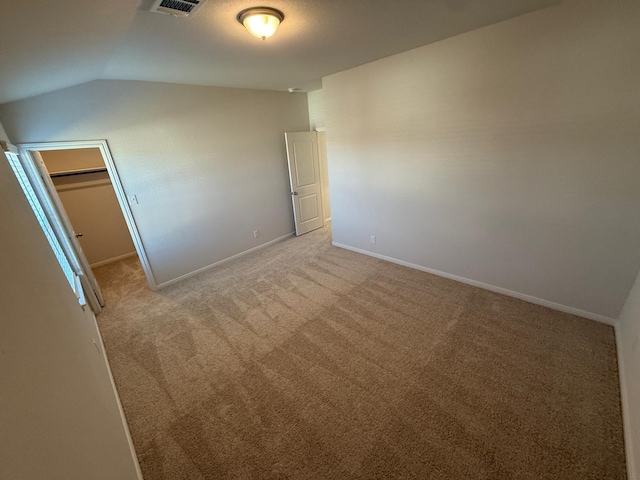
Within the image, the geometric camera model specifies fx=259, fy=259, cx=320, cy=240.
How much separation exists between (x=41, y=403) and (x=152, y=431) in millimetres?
1407

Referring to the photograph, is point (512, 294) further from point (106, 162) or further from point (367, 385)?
point (106, 162)

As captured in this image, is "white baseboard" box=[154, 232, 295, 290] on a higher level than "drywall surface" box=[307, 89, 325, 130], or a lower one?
lower

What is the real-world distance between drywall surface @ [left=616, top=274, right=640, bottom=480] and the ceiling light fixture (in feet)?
10.2

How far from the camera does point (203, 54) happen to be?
227 centimetres

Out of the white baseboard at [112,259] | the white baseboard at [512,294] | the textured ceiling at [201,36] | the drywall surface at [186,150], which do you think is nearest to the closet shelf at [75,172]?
the white baseboard at [112,259]

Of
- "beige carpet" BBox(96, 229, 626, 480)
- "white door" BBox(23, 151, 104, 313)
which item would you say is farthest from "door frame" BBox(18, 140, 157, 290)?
"beige carpet" BBox(96, 229, 626, 480)

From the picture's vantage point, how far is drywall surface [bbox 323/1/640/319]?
194 cm

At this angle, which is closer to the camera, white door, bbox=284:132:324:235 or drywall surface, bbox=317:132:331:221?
white door, bbox=284:132:324:235

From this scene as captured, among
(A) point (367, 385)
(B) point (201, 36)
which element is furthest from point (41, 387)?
(B) point (201, 36)

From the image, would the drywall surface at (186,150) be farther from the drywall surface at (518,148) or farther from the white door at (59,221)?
the drywall surface at (518,148)

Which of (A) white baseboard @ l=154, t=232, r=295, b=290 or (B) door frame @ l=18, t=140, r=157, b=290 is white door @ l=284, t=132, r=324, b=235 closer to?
(A) white baseboard @ l=154, t=232, r=295, b=290

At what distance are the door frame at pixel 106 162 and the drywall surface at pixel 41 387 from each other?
171 cm

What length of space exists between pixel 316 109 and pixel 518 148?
344 cm

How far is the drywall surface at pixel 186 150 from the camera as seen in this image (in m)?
2.68
